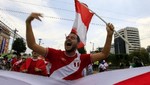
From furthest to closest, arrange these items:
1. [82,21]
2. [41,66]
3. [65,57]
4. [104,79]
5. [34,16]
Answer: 1. [82,21]
2. [41,66]
3. [65,57]
4. [34,16]
5. [104,79]

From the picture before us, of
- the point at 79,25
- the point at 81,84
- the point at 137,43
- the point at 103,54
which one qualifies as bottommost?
the point at 81,84

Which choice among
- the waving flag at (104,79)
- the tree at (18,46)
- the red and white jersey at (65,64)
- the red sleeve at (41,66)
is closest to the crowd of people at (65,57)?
the red and white jersey at (65,64)

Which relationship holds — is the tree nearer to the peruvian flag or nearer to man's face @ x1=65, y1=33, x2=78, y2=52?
the peruvian flag

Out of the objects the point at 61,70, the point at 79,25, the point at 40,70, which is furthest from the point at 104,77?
the point at 79,25

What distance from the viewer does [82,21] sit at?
22.3ft

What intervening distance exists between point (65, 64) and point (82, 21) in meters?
3.42

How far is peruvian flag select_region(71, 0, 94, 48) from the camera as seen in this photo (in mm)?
6529

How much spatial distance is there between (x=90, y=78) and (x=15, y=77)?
600 millimetres

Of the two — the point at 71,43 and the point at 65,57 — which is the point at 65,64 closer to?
the point at 65,57

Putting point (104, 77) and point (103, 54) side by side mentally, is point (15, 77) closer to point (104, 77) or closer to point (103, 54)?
point (104, 77)

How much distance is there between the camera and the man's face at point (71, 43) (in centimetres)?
355

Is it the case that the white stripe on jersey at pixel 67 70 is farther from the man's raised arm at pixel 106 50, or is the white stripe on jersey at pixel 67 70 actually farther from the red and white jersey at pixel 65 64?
the man's raised arm at pixel 106 50

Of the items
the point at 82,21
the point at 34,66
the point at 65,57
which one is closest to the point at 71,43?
the point at 65,57

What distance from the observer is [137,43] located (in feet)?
322
